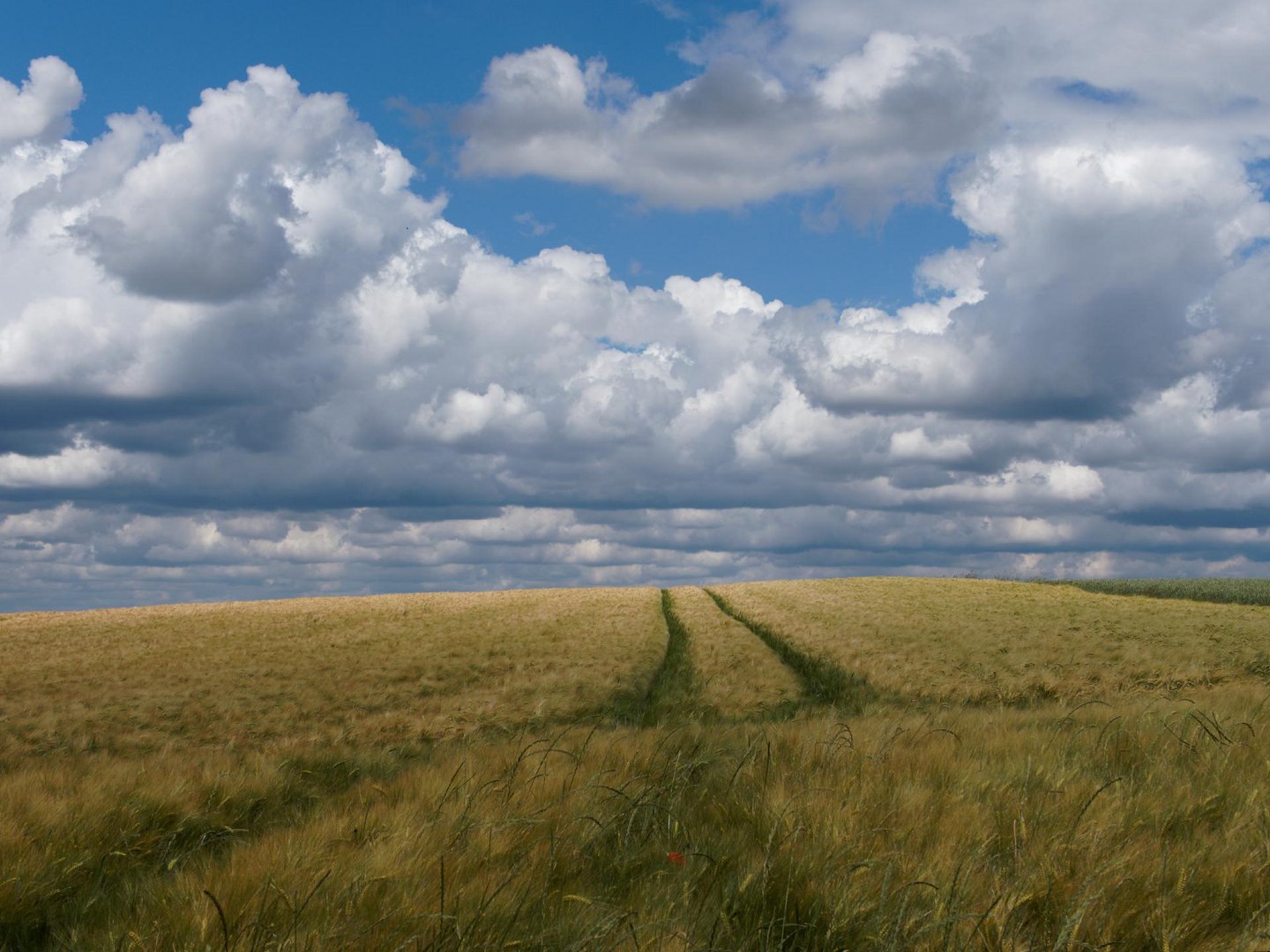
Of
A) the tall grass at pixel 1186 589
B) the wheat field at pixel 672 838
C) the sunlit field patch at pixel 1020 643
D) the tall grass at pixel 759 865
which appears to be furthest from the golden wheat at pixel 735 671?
the tall grass at pixel 1186 589

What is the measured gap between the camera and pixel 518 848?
4102 millimetres

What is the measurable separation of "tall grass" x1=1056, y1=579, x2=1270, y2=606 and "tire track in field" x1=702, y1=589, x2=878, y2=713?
48.2m

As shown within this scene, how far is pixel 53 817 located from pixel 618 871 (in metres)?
4.10

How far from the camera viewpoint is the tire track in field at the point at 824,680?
57.6 ft

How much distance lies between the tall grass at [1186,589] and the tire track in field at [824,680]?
1898 inches

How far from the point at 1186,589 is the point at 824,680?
6633 centimetres

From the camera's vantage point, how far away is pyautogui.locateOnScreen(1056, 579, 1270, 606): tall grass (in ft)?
208

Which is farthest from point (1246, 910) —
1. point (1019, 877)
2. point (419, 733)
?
point (419, 733)

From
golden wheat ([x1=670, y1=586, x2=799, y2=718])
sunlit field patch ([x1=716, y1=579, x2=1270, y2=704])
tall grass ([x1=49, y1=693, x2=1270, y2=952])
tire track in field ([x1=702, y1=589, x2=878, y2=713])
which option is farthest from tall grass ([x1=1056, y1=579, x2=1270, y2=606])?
tall grass ([x1=49, y1=693, x2=1270, y2=952])

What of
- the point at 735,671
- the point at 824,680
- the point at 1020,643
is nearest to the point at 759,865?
the point at 824,680

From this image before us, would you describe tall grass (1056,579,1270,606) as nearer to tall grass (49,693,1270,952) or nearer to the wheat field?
the wheat field

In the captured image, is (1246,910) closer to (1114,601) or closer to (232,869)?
(232,869)

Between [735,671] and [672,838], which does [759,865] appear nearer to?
[672,838]

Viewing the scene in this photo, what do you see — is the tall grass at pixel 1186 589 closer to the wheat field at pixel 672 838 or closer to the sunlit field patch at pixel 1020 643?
the sunlit field patch at pixel 1020 643
